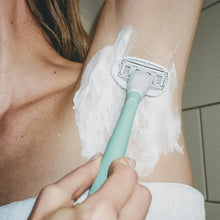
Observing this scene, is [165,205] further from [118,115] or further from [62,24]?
[62,24]

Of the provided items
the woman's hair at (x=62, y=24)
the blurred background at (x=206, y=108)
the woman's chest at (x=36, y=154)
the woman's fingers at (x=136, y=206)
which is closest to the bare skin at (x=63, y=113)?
the woman's chest at (x=36, y=154)

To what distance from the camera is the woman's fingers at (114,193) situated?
0.17 m

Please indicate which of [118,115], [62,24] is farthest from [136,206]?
[62,24]

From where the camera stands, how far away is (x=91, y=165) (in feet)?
0.78

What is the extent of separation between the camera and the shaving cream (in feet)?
1.10

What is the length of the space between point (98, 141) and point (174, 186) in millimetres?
133

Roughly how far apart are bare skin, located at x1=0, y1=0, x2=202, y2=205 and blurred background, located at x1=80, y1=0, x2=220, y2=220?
430mm

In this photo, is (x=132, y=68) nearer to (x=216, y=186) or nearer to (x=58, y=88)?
(x=58, y=88)

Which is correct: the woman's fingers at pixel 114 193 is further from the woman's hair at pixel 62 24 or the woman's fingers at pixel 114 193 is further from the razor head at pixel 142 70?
the woman's hair at pixel 62 24

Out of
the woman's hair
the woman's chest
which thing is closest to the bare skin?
the woman's chest

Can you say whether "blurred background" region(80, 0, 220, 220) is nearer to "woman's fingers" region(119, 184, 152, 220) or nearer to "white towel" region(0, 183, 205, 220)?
"white towel" region(0, 183, 205, 220)

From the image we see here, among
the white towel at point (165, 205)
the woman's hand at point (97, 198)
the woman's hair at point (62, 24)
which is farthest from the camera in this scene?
the woman's hair at point (62, 24)

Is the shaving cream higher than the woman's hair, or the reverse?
the woman's hair

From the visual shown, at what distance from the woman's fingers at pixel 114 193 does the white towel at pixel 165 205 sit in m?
0.11
